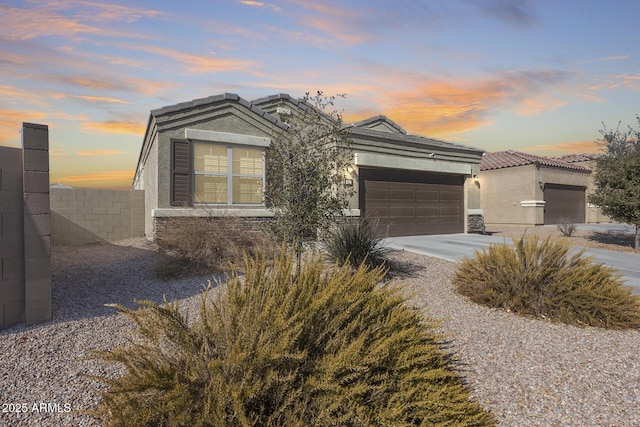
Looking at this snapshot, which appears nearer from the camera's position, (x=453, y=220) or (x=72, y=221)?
(x=72, y=221)

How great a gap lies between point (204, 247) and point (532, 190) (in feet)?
65.4

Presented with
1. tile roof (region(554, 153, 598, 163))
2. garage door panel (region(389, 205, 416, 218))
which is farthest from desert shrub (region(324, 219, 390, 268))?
tile roof (region(554, 153, 598, 163))

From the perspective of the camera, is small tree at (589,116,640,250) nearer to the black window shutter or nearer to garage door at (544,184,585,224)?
garage door at (544,184,585,224)

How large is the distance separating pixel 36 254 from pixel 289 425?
463 centimetres

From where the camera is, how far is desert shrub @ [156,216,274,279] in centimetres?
815

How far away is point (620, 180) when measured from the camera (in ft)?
46.3

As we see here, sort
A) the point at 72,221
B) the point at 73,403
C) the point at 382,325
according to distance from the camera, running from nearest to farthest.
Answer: the point at 382,325 < the point at 73,403 < the point at 72,221

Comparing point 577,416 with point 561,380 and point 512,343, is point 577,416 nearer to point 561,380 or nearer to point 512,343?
point 561,380

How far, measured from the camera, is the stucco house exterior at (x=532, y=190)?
72.9 feet

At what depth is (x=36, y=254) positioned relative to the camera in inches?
203

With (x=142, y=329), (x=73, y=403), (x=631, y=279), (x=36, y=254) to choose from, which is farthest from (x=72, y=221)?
(x=631, y=279)

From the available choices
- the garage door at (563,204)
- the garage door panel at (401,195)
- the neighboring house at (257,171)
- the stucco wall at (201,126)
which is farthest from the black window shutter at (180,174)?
the garage door at (563,204)

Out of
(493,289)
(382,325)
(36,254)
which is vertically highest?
(36,254)

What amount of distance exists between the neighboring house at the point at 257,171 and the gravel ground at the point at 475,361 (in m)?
5.14
